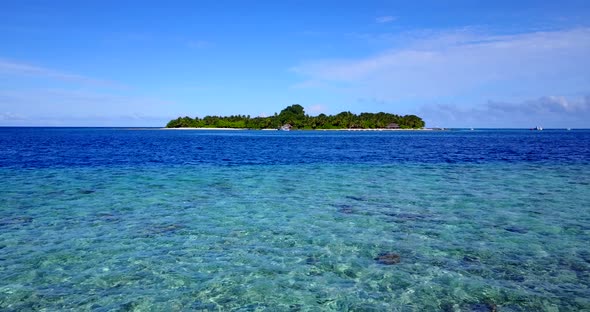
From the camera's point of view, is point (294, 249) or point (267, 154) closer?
point (294, 249)

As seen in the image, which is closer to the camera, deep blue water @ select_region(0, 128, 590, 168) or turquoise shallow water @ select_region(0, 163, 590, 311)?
turquoise shallow water @ select_region(0, 163, 590, 311)

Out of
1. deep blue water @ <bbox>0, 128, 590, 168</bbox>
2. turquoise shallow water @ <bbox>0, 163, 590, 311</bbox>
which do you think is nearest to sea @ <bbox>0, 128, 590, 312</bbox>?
turquoise shallow water @ <bbox>0, 163, 590, 311</bbox>

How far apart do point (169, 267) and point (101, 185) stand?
60.0 feet

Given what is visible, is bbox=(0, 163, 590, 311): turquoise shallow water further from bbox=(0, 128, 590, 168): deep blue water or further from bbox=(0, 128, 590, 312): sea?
bbox=(0, 128, 590, 168): deep blue water

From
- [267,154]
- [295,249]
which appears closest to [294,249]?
[295,249]

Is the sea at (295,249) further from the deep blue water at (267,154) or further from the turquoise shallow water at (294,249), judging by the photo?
the deep blue water at (267,154)

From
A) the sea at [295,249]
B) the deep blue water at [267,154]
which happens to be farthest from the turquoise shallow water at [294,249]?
the deep blue water at [267,154]

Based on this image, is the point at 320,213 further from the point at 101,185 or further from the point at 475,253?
the point at 101,185

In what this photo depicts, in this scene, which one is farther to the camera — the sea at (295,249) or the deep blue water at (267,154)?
the deep blue water at (267,154)

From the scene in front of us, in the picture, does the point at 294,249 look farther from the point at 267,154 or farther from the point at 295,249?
the point at 267,154

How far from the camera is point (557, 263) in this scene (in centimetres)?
1147

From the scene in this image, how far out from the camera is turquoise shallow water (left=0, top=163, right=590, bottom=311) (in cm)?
933

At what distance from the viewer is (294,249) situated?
1288 cm

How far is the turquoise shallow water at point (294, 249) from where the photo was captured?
933cm
